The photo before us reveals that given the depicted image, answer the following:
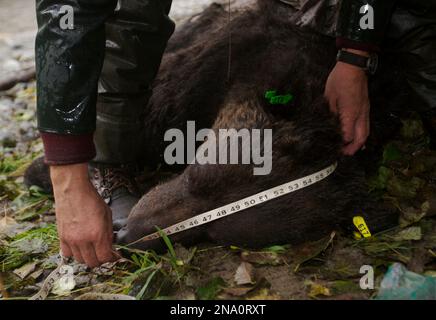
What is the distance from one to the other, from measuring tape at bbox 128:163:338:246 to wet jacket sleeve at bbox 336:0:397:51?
69 cm

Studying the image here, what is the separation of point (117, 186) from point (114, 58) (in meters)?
0.77

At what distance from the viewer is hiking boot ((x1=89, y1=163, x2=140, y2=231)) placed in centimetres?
335

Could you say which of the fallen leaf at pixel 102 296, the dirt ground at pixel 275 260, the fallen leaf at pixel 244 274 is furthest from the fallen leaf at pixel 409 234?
the fallen leaf at pixel 102 296

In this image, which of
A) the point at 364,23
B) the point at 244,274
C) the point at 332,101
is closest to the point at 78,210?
the point at 244,274

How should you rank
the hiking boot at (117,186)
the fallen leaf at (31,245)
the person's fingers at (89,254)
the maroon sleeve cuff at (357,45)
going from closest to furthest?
the person's fingers at (89,254) < the maroon sleeve cuff at (357,45) < the fallen leaf at (31,245) < the hiking boot at (117,186)

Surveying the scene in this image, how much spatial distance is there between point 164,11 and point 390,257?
6.11 feet

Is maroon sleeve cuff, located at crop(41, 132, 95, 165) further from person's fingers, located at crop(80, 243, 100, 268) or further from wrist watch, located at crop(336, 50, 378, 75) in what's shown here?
wrist watch, located at crop(336, 50, 378, 75)

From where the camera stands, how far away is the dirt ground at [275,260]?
8.38 ft

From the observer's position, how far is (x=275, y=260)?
8.82 feet

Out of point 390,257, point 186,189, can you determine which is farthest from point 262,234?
point 390,257

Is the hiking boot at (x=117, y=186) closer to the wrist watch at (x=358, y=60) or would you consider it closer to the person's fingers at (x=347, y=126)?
the person's fingers at (x=347, y=126)

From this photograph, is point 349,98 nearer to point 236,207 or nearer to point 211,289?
point 236,207

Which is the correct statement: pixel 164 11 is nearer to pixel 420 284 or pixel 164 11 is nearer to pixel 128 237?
pixel 128 237

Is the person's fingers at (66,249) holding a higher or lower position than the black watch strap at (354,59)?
lower
